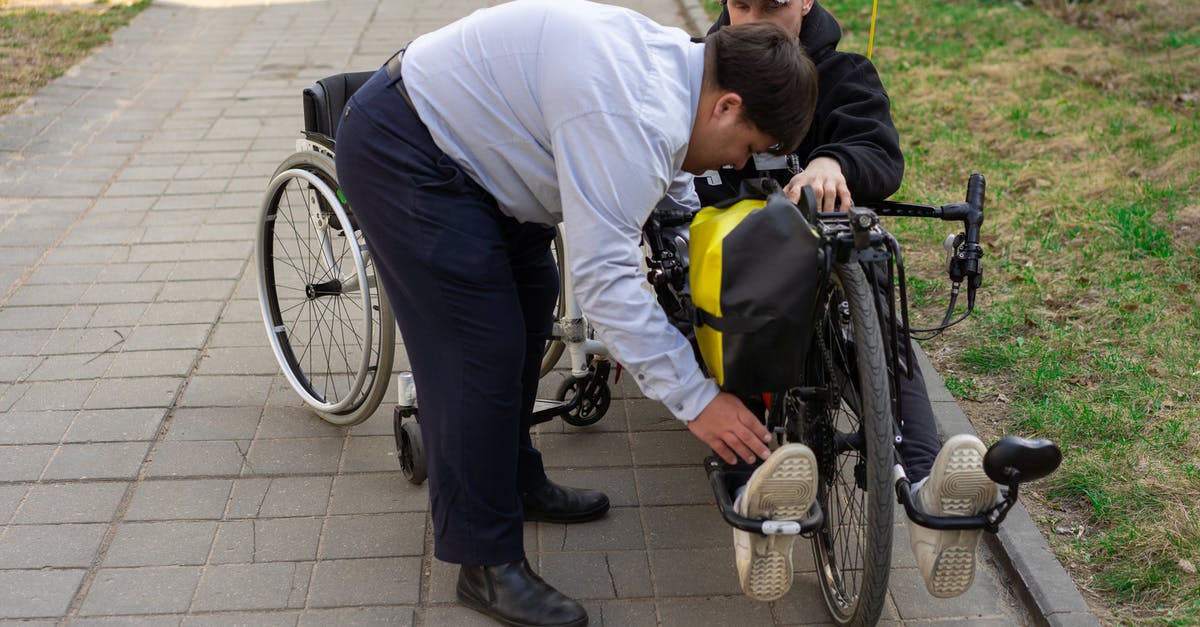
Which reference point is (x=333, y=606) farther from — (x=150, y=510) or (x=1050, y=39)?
(x=1050, y=39)

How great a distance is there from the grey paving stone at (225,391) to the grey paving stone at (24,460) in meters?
0.46

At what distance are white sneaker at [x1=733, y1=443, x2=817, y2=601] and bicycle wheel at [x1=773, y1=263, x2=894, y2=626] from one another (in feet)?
0.43

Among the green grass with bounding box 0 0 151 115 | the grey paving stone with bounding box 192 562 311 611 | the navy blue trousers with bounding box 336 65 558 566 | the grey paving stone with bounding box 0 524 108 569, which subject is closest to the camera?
the navy blue trousers with bounding box 336 65 558 566

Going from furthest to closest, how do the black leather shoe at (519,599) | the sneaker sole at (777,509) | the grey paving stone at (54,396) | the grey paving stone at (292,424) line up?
the grey paving stone at (54,396) < the grey paving stone at (292,424) < the black leather shoe at (519,599) < the sneaker sole at (777,509)

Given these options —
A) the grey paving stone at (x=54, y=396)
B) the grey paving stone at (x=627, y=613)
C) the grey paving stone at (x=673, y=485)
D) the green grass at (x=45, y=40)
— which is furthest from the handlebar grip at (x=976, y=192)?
the green grass at (x=45, y=40)

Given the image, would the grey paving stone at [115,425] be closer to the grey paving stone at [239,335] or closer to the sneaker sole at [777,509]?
the grey paving stone at [239,335]

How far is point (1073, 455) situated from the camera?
331cm

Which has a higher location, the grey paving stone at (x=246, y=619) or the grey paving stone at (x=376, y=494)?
the grey paving stone at (x=246, y=619)

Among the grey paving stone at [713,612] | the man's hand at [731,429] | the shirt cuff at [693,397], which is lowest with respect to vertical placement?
the grey paving stone at [713,612]

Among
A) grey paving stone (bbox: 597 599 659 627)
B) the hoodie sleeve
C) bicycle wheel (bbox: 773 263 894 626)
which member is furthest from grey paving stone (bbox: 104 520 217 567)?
the hoodie sleeve

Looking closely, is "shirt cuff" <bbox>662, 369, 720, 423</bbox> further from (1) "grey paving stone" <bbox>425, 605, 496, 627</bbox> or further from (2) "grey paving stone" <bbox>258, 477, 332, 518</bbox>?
(2) "grey paving stone" <bbox>258, 477, 332, 518</bbox>

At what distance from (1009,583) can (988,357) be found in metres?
1.22

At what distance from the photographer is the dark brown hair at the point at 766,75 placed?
7.26 ft

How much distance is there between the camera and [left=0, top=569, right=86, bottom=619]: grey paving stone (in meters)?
2.76
